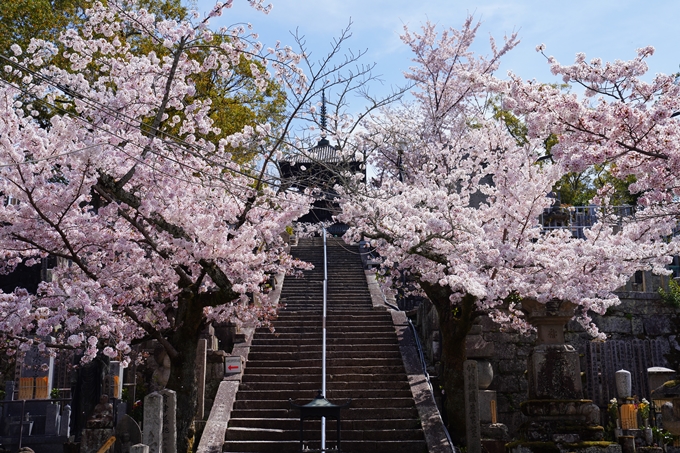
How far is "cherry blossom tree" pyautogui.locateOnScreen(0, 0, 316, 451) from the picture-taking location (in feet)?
30.9

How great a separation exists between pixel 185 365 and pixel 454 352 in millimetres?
5105

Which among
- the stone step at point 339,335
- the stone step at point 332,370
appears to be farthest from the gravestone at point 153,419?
the stone step at point 339,335

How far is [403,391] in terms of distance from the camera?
1346cm

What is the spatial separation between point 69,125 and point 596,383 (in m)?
11.9

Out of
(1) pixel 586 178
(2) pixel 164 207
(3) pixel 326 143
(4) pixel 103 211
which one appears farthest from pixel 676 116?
(3) pixel 326 143

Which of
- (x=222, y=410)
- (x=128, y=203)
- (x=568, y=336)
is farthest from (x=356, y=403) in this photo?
(x=128, y=203)

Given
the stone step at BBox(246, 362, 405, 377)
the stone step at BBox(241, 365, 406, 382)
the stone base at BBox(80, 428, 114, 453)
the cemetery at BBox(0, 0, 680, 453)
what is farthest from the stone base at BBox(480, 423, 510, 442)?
the stone base at BBox(80, 428, 114, 453)

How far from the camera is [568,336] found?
15742 mm

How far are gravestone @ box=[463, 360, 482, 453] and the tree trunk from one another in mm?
4395

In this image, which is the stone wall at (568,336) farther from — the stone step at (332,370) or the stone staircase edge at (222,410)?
the stone staircase edge at (222,410)

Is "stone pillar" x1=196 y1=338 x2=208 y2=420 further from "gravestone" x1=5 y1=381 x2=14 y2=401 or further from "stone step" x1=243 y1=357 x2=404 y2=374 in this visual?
"gravestone" x1=5 y1=381 x2=14 y2=401

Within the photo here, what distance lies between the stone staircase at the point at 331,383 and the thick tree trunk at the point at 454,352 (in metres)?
0.72

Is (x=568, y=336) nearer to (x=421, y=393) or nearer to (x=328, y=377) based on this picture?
(x=421, y=393)

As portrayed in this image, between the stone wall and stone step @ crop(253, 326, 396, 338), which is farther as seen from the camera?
stone step @ crop(253, 326, 396, 338)
